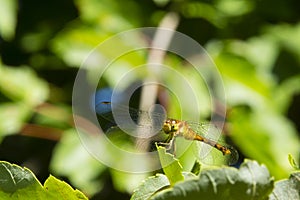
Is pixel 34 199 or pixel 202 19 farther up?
pixel 34 199

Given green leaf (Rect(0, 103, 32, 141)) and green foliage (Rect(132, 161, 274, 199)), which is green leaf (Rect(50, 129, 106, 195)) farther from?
green foliage (Rect(132, 161, 274, 199))

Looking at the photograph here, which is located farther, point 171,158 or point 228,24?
point 228,24

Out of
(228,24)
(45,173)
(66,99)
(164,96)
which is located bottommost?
(45,173)

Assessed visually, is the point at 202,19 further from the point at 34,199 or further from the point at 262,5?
the point at 34,199

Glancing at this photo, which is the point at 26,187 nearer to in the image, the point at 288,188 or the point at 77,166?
the point at 288,188

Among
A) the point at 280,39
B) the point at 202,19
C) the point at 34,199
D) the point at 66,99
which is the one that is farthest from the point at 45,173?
the point at 34,199

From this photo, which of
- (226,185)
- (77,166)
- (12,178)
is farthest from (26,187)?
(77,166)

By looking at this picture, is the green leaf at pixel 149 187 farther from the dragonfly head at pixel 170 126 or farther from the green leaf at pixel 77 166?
the green leaf at pixel 77 166
